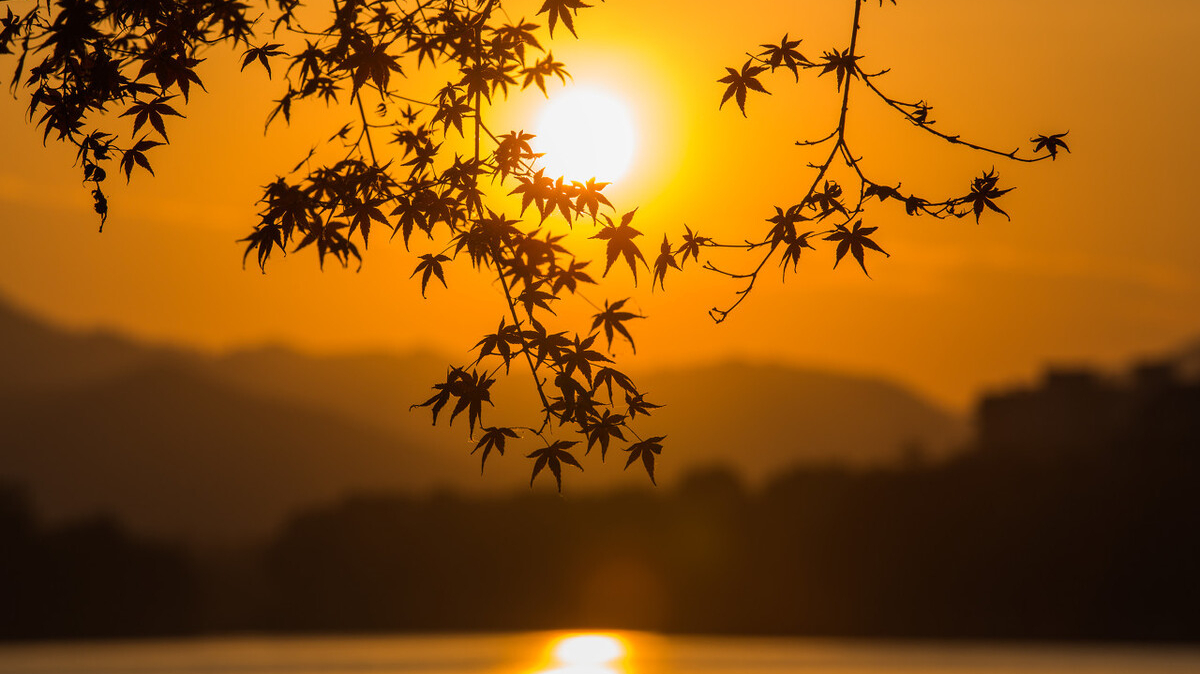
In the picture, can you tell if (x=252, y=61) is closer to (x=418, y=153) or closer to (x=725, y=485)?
(x=418, y=153)

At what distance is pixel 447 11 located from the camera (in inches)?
268

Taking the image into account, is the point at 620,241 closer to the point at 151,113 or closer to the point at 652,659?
the point at 151,113

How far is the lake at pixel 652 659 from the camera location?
11575 centimetres

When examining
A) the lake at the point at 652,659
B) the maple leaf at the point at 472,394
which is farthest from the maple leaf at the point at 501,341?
the lake at the point at 652,659

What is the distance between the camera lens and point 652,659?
494ft

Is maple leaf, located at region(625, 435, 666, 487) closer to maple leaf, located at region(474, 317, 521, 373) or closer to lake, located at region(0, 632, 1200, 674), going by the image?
maple leaf, located at region(474, 317, 521, 373)

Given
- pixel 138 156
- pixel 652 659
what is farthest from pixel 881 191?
pixel 652 659

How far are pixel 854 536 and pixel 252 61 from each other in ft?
341

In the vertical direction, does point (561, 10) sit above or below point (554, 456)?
above

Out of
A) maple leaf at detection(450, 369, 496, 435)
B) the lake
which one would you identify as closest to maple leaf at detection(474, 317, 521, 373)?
maple leaf at detection(450, 369, 496, 435)

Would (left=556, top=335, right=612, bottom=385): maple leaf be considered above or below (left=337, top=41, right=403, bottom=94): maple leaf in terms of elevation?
below

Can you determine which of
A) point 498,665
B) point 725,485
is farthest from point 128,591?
point 725,485

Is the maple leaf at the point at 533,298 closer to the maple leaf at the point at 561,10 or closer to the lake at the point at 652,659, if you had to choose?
the maple leaf at the point at 561,10

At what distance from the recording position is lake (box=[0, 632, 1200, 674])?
380ft
